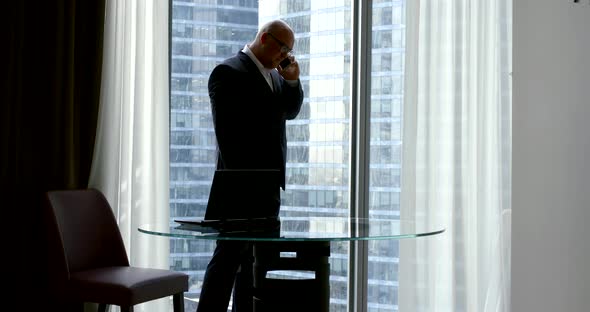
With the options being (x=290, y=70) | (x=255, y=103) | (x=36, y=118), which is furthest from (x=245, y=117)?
(x=36, y=118)

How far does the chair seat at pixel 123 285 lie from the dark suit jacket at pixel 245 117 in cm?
60

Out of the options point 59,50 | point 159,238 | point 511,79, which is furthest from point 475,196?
point 59,50

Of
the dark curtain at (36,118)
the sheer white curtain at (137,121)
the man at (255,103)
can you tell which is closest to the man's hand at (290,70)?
the man at (255,103)

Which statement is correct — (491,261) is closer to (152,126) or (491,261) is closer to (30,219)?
(152,126)

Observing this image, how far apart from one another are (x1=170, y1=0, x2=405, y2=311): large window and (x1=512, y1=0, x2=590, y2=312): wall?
33.8 inches

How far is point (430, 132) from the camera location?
13.9 ft

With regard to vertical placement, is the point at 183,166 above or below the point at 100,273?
above

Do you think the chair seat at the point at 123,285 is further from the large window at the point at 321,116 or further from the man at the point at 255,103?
the large window at the point at 321,116

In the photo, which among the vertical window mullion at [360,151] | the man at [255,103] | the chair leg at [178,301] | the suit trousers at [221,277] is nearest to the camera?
the suit trousers at [221,277]

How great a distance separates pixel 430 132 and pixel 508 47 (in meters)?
0.61

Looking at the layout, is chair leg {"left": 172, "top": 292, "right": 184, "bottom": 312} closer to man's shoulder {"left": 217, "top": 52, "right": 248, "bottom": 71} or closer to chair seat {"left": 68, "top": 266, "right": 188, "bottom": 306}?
chair seat {"left": 68, "top": 266, "right": 188, "bottom": 306}

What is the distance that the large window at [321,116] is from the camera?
14.8 ft

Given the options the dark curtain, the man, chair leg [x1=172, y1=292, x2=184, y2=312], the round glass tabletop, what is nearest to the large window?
the dark curtain

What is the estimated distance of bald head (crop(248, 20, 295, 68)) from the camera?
3709 mm
